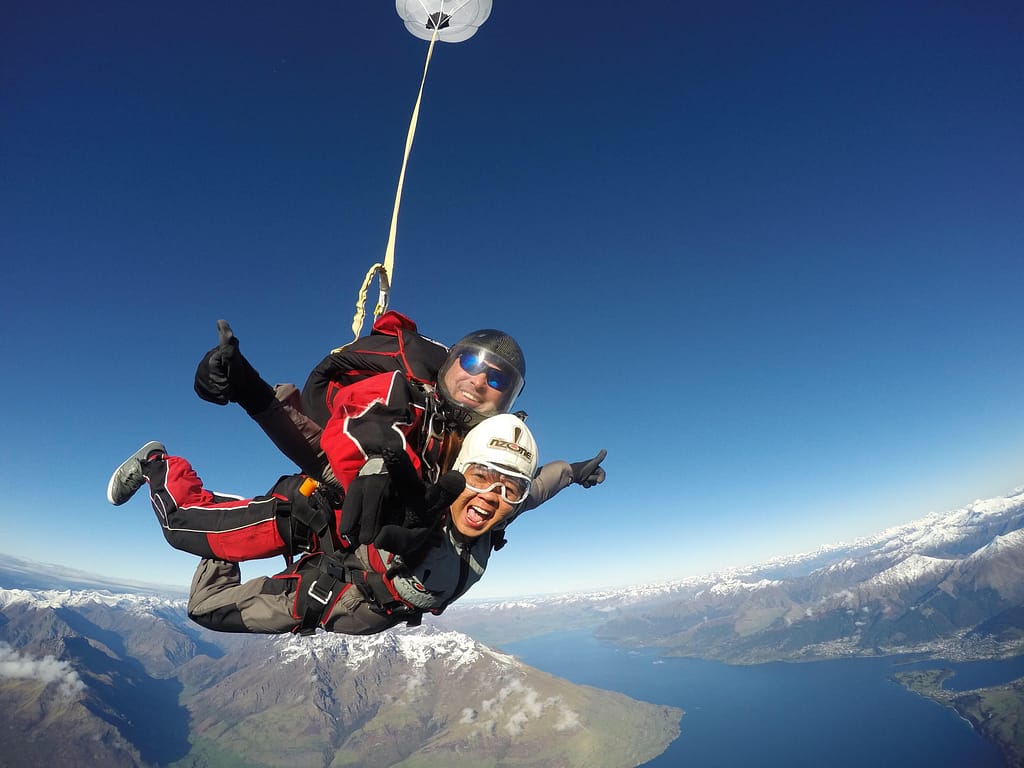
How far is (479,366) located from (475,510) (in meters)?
1.14

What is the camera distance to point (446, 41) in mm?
6957

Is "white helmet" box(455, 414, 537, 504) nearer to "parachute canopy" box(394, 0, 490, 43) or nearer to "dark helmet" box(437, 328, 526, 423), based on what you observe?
"dark helmet" box(437, 328, 526, 423)

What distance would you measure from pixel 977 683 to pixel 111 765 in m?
288

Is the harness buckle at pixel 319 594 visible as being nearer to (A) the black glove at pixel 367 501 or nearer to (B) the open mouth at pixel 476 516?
(B) the open mouth at pixel 476 516

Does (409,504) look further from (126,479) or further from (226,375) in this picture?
(126,479)

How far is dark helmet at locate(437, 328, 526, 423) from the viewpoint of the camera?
378cm

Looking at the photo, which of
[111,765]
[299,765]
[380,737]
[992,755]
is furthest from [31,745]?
[992,755]

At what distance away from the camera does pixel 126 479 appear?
454cm

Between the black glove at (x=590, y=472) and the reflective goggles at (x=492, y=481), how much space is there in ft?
6.76

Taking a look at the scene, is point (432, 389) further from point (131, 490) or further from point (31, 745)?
point (31, 745)

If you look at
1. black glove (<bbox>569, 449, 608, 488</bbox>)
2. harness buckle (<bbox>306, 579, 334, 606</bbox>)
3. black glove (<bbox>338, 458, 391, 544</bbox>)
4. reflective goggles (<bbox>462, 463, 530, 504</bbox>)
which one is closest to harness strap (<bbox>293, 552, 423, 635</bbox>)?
harness buckle (<bbox>306, 579, 334, 606</bbox>)

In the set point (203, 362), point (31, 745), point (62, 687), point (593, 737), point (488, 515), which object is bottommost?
point (593, 737)

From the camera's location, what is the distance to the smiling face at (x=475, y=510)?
3.38 m

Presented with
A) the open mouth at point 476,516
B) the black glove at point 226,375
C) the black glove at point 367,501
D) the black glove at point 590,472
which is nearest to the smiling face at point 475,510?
the open mouth at point 476,516
